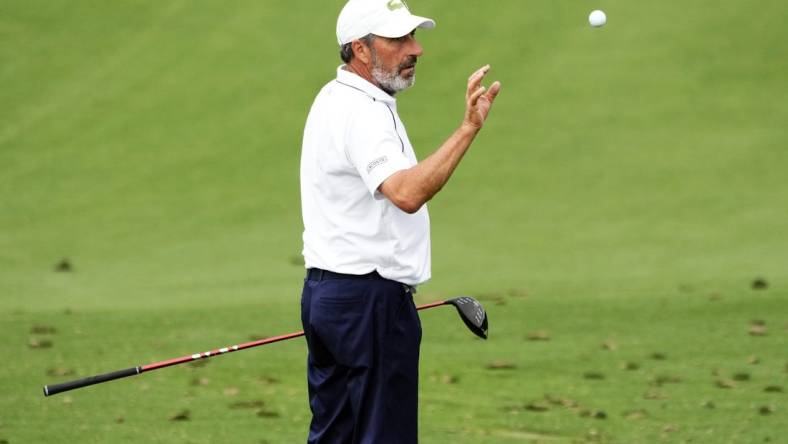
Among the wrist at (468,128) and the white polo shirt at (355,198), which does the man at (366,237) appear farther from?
the wrist at (468,128)

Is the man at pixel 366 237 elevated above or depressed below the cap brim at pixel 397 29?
below

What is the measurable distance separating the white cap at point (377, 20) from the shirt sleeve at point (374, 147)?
0.27m

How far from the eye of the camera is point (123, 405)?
27.5 ft

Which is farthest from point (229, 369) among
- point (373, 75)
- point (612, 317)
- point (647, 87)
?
point (647, 87)

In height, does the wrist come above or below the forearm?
above

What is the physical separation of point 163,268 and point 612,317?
5.55 meters

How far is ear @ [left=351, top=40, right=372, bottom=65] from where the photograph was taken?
4941 millimetres

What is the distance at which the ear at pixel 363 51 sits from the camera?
494 cm

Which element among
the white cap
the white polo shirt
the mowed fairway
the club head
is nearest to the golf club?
the club head

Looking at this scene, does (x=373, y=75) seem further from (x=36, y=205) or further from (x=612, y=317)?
(x=36, y=205)

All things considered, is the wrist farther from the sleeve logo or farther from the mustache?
the mustache

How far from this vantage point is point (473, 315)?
5496 mm

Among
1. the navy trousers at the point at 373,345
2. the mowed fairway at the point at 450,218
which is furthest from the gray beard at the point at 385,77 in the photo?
the mowed fairway at the point at 450,218

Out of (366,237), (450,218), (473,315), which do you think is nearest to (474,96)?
(366,237)
